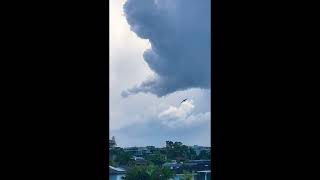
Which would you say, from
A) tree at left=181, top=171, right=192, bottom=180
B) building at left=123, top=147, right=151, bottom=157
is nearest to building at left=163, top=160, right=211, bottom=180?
tree at left=181, top=171, right=192, bottom=180

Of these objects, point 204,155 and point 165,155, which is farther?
point 165,155

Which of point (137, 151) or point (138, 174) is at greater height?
point (137, 151)

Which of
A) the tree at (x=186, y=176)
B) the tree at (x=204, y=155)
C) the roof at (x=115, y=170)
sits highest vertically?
the tree at (x=204, y=155)

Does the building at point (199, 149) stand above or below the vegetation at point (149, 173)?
above

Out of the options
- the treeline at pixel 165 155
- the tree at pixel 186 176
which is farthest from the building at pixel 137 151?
the tree at pixel 186 176

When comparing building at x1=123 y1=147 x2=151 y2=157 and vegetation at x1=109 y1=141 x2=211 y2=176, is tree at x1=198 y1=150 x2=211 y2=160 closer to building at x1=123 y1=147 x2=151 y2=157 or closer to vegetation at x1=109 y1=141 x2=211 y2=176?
vegetation at x1=109 y1=141 x2=211 y2=176

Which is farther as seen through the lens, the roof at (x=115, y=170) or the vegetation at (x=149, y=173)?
the vegetation at (x=149, y=173)

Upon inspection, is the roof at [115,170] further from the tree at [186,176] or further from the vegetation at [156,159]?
the tree at [186,176]

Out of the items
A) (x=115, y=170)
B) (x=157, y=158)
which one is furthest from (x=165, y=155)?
(x=115, y=170)

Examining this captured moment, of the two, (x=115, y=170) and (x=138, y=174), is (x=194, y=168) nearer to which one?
(x=138, y=174)
